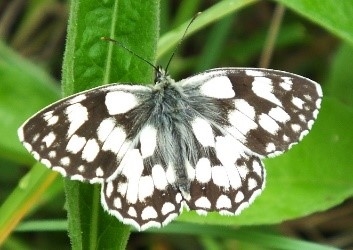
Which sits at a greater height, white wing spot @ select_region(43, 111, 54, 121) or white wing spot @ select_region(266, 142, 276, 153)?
white wing spot @ select_region(43, 111, 54, 121)

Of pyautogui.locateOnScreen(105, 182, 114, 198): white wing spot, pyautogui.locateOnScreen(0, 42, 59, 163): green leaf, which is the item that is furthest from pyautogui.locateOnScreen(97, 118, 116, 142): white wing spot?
pyautogui.locateOnScreen(0, 42, 59, 163): green leaf

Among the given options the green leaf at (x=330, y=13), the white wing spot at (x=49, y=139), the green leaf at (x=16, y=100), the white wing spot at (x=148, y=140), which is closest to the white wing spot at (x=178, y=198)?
the white wing spot at (x=148, y=140)

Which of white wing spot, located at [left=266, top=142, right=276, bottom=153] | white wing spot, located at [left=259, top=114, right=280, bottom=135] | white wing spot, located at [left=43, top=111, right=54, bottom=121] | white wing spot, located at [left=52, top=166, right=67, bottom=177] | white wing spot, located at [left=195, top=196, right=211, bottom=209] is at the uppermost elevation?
white wing spot, located at [left=259, top=114, right=280, bottom=135]

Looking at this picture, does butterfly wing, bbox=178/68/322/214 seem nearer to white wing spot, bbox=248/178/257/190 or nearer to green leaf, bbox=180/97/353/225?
white wing spot, bbox=248/178/257/190

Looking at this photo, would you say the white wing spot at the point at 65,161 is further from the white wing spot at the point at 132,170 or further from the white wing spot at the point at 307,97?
the white wing spot at the point at 307,97

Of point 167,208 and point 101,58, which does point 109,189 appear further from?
point 101,58

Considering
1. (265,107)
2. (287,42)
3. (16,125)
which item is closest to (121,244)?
(265,107)
